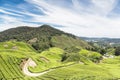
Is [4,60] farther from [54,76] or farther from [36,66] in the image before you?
[54,76]

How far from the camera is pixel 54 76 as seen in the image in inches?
3489

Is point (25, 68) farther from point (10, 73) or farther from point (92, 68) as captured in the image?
point (92, 68)

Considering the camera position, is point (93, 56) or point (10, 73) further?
point (93, 56)

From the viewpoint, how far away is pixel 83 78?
8075 cm

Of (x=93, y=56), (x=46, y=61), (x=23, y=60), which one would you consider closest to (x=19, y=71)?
(x=23, y=60)

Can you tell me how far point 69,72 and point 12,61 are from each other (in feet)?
97.3

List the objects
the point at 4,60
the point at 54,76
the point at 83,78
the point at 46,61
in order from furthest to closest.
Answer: the point at 46,61 < the point at 4,60 < the point at 54,76 < the point at 83,78

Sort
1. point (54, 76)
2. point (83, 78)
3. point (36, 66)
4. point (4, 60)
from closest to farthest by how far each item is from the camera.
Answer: point (83, 78)
point (54, 76)
point (4, 60)
point (36, 66)

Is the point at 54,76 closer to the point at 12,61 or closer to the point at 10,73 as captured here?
the point at 10,73

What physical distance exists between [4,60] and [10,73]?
43.8 feet

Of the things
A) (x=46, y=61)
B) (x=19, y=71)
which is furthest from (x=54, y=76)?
(x=46, y=61)

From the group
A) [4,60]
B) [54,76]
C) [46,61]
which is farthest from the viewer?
[46,61]

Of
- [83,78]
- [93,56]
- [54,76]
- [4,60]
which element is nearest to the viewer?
[83,78]

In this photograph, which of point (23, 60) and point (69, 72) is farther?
point (23, 60)
